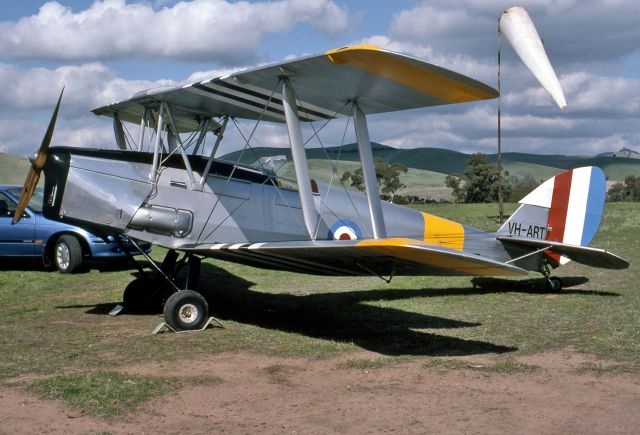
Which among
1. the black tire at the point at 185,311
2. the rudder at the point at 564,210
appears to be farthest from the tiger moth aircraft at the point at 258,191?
the rudder at the point at 564,210

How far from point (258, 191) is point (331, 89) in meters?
1.55

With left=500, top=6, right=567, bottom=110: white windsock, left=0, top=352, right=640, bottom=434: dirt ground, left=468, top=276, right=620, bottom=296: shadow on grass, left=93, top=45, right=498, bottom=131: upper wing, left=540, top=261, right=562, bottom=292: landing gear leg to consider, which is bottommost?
left=0, top=352, right=640, bottom=434: dirt ground

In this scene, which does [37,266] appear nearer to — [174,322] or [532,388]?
[174,322]

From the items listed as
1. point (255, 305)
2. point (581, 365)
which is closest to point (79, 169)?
point (255, 305)

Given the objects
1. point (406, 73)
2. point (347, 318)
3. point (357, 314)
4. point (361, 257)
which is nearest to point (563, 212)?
point (357, 314)

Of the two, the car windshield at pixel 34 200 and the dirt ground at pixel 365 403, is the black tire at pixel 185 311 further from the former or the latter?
the car windshield at pixel 34 200

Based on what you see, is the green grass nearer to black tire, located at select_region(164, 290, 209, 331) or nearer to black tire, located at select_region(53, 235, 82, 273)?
black tire, located at select_region(164, 290, 209, 331)

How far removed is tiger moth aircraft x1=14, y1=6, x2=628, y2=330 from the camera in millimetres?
6887

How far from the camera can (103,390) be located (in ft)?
16.3

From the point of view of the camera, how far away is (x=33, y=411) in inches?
178

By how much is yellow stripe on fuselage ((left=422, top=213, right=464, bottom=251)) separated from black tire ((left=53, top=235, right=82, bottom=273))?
6.21 m

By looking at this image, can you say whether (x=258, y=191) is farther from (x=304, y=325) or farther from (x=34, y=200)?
(x=34, y=200)

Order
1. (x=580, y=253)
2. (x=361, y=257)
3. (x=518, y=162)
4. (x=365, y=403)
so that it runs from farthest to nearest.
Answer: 1. (x=518, y=162)
2. (x=580, y=253)
3. (x=361, y=257)
4. (x=365, y=403)

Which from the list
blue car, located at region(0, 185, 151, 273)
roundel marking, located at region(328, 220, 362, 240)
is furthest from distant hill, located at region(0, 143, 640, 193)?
roundel marking, located at region(328, 220, 362, 240)
